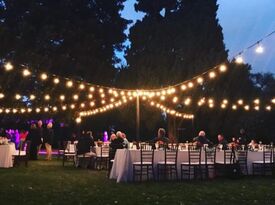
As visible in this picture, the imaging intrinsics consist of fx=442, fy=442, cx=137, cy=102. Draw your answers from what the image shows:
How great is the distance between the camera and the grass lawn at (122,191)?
273 inches

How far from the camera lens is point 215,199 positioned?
23.5 ft

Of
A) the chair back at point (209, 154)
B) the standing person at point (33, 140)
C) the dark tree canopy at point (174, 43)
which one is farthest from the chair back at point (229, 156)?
the dark tree canopy at point (174, 43)

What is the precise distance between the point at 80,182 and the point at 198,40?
52.9 ft

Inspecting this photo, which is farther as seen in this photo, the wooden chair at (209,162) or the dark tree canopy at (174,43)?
the dark tree canopy at (174,43)

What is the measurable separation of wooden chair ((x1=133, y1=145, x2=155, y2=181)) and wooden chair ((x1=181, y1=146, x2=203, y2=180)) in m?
0.81

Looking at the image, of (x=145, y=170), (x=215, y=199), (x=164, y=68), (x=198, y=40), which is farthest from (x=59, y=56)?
(x=215, y=199)

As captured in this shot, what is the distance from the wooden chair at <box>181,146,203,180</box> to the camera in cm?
1041

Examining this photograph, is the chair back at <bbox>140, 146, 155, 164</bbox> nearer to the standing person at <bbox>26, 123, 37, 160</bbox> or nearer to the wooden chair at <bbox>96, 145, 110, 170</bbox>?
the wooden chair at <bbox>96, 145, 110, 170</bbox>

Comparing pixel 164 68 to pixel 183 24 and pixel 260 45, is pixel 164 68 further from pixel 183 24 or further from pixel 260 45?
pixel 260 45

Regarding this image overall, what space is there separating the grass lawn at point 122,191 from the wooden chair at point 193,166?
0.57 m

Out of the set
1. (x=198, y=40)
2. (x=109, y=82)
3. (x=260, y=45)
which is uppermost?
(x=198, y=40)

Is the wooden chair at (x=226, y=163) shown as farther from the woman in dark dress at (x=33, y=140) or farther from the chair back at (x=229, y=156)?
the woman in dark dress at (x=33, y=140)

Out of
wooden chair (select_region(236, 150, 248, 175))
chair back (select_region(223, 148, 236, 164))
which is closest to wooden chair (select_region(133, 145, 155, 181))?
chair back (select_region(223, 148, 236, 164))

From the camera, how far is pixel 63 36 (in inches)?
981
